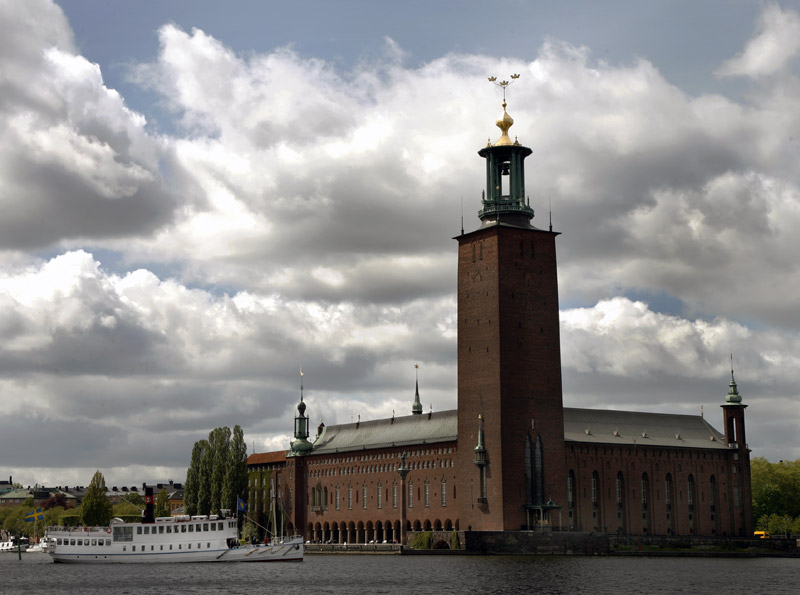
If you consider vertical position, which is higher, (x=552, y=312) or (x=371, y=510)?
(x=552, y=312)

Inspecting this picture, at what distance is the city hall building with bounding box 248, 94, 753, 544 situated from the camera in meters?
103

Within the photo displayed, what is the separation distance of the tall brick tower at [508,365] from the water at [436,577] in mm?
8574

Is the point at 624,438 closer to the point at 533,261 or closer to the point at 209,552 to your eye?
the point at 533,261

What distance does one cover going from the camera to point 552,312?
4195 inches

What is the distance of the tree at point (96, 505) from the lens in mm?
125812

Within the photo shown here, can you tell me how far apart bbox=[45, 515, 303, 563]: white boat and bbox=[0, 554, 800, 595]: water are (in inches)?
34.4

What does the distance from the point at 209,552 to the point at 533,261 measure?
1429 inches

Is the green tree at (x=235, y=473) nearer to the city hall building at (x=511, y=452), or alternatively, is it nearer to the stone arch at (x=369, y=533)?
the city hall building at (x=511, y=452)

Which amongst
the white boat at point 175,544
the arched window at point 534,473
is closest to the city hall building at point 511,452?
the arched window at point 534,473

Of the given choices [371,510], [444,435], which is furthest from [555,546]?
[371,510]

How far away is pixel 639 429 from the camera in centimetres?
12281

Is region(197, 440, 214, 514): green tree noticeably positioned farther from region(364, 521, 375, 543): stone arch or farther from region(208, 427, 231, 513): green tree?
region(364, 521, 375, 543): stone arch

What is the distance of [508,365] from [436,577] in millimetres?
34449

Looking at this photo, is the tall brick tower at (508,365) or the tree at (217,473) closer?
the tall brick tower at (508,365)
